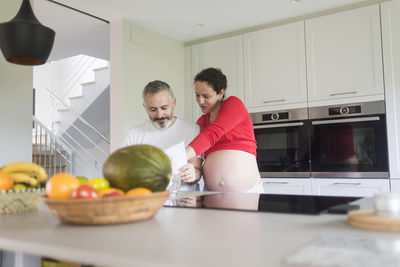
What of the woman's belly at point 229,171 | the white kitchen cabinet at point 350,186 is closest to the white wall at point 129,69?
the woman's belly at point 229,171

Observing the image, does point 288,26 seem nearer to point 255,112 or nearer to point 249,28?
point 249,28

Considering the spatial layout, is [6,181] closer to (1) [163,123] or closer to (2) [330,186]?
(1) [163,123]

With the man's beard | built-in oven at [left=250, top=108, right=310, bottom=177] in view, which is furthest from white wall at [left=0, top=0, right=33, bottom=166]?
built-in oven at [left=250, top=108, right=310, bottom=177]

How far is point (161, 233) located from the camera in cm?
67

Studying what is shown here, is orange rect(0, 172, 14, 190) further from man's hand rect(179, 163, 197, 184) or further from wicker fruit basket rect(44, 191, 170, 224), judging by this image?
man's hand rect(179, 163, 197, 184)

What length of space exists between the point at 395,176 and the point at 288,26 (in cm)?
146

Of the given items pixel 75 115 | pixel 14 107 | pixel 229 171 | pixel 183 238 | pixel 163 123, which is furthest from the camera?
pixel 75 115

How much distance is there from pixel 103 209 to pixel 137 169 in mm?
134

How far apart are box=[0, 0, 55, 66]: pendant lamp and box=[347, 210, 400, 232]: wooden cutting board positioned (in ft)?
4.00

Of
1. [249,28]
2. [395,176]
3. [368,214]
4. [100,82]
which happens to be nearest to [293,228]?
[368,214]

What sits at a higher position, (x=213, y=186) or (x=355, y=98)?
(x=355, y=98)

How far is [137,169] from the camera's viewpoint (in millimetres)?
828

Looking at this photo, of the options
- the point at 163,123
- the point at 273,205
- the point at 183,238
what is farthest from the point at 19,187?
the point at 163,123

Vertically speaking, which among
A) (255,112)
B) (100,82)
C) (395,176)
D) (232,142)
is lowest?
(395,176)
